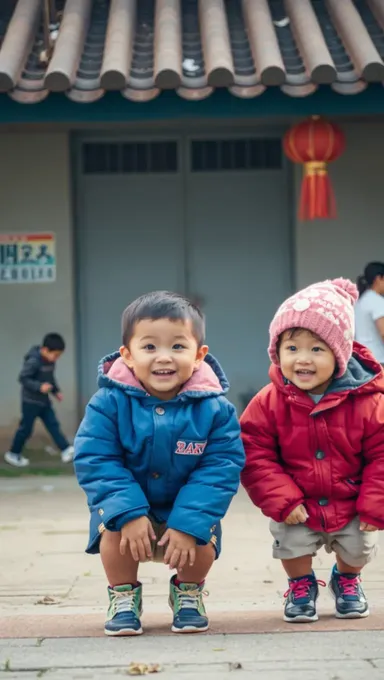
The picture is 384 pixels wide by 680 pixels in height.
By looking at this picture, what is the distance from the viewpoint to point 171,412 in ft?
13.7

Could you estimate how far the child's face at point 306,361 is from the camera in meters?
4.28

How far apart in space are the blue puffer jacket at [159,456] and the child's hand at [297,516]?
24 centimetres

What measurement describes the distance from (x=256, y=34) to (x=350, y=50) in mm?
670

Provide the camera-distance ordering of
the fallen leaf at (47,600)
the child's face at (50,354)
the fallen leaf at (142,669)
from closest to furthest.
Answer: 1. the fallen leaf at (142,669)
2. the fallen leaf at (47,600)
3. the child's face at (50,354)

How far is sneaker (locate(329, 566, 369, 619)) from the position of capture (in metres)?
4.41

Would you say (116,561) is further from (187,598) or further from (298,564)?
(298,564)

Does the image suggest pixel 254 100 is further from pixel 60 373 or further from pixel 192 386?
pixel 192 386

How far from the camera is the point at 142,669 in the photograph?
3.72 metres

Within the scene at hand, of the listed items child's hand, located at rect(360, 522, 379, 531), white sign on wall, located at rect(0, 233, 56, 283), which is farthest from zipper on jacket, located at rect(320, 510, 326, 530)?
white sign on wall, located at rect(0, 233, 56, 283)

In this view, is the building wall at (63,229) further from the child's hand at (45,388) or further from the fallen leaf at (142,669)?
the fallen leaf at (142,669)

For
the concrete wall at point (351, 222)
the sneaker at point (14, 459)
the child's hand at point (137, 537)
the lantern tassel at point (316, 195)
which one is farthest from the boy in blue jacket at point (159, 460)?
the concrete wall at point (351, 222)

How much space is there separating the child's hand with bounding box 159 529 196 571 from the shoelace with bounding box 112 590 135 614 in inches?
10.3

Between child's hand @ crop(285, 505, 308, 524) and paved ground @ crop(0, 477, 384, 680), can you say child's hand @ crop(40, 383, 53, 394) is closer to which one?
paved ground @ crop(0, 477, 384, 680)

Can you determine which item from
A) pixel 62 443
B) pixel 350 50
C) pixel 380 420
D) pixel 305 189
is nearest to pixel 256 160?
pixel 305 189
